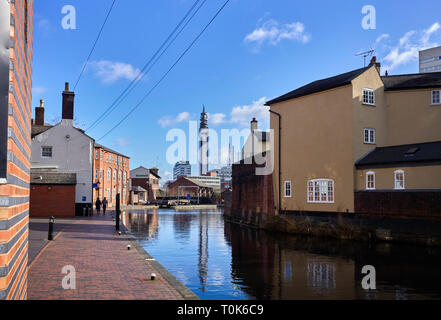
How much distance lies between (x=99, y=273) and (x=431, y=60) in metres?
123

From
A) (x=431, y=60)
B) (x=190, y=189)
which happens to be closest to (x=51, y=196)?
(x=190, y=189)

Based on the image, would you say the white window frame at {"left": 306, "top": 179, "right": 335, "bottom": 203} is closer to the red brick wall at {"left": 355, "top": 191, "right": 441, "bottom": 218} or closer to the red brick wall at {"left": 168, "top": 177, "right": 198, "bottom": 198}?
the red brick wall at {"left": 355, "top": 191, "right": 441, "bottom": 218}

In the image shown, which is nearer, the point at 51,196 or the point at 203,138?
the point at 51,196

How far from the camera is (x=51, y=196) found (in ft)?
106

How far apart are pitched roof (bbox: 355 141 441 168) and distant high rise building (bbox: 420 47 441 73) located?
99.6 m

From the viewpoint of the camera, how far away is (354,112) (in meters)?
25.4

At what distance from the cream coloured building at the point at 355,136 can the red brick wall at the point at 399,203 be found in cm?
7

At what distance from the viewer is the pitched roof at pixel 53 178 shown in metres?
32.1

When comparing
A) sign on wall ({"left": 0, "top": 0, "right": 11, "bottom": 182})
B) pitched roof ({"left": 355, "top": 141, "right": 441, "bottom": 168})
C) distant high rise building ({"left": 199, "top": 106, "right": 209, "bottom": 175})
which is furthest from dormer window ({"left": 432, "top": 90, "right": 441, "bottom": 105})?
distant high rise building ({"left": 199, "top": 106, "right": 209, "bottom": 175})

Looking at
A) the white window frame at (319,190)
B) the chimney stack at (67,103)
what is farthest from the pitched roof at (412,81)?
the chimney stack at (67,103)

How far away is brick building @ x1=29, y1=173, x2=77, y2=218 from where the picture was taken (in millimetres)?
31984

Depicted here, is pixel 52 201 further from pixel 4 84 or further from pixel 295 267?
pixel 4 84

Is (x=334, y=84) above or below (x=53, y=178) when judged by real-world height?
above

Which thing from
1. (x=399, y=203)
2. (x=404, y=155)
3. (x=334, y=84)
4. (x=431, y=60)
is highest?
(x=431, y=60)
